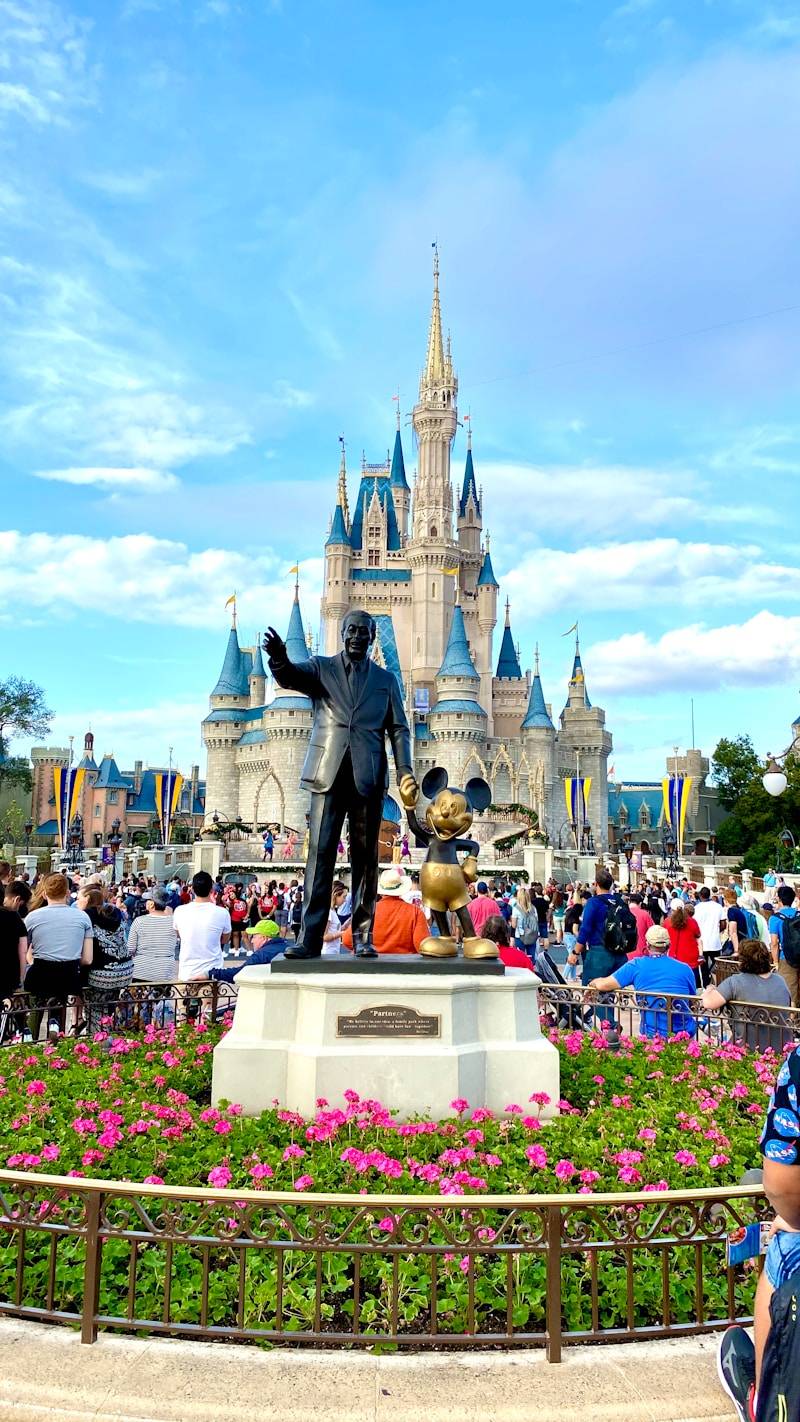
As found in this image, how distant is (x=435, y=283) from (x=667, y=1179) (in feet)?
298

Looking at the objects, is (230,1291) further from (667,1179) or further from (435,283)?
(435,283)

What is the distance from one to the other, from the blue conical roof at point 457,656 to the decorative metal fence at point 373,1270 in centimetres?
6793

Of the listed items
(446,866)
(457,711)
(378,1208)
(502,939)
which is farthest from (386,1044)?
(457,711)

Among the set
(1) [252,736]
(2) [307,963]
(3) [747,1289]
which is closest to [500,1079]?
(2) [307,963]

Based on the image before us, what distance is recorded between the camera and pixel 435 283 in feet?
285

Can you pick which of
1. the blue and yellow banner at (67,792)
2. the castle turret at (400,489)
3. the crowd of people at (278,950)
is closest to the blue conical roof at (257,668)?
the castle turret at (400,489)

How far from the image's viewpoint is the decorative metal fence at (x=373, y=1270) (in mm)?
3455

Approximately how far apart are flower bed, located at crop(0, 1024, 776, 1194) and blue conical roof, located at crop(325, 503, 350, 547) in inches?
2977

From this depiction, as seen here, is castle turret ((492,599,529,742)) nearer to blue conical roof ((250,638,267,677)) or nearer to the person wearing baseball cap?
blue conical roof ((250,638,267,677))

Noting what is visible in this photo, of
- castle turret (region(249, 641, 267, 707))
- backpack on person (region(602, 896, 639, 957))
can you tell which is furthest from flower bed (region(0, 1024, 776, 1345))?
castle turret (region(249, 641, 267, 707))

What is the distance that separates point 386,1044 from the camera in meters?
5.91

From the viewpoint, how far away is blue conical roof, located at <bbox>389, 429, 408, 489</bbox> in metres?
85.7

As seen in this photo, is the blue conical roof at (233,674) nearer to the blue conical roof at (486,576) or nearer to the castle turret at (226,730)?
the castle turret at (226,730)

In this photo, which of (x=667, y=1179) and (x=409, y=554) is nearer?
(x=667, y=1179)
